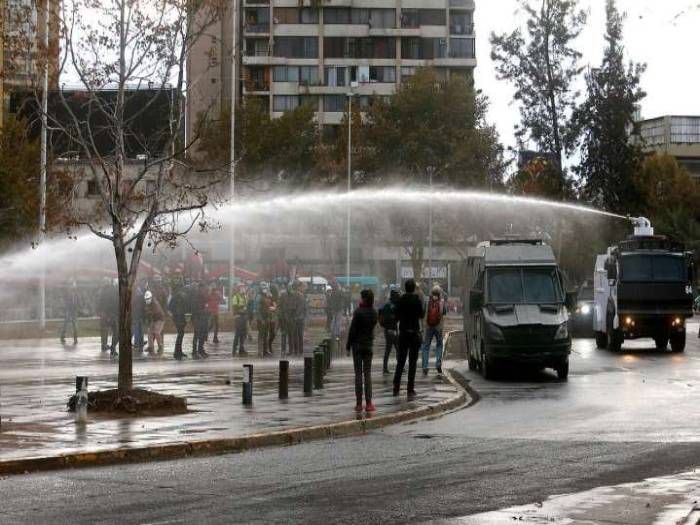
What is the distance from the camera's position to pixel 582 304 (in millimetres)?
50875

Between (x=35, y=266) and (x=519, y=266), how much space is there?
1053 inches

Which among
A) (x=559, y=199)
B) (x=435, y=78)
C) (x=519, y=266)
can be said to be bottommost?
(x=519, y=266)

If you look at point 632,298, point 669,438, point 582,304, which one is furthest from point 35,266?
point 669,438

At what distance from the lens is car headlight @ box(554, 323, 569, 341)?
27391 mm

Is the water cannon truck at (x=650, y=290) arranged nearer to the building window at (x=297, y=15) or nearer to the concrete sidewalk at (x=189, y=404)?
the concrete sidewalk at (x=189, y=404)

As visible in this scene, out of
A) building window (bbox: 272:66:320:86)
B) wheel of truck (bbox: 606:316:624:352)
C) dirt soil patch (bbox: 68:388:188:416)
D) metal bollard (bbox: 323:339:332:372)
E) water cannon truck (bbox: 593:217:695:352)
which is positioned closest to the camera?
dirt soil patch (bbox: 68:388:188:416)

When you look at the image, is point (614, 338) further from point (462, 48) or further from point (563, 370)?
point (462, 48)

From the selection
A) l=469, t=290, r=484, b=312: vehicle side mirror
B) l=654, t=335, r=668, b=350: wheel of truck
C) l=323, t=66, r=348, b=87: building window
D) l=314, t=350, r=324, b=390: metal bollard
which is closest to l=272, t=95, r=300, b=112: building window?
l=323, t=66, r=348, b=87: building window

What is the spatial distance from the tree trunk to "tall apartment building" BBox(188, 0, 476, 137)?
79125 millimetres

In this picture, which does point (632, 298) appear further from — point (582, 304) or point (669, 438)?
point (669, 438)

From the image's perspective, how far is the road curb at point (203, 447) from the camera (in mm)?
14070

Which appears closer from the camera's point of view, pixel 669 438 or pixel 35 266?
pixel 669 438

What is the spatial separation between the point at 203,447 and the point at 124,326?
4.84 m

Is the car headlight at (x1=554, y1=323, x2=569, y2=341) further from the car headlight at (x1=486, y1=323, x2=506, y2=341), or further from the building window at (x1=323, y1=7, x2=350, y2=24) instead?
the building window at (x1=323, y1=7, x2=350, y2=24)
